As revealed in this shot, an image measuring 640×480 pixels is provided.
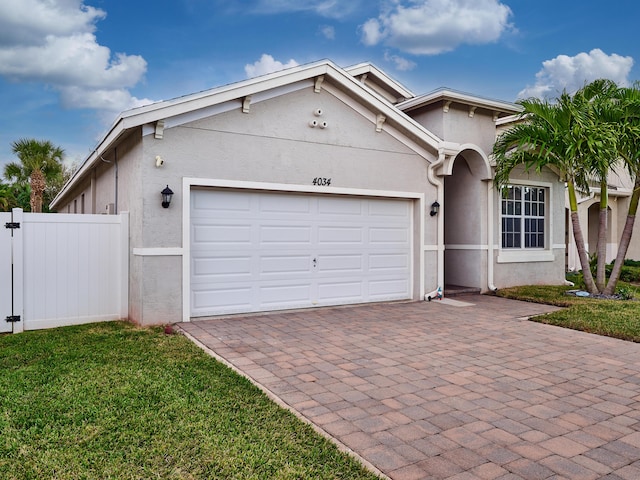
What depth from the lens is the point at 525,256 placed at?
492 inches

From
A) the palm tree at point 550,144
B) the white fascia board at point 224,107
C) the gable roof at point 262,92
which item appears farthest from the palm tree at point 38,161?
the palm tree at point 550,144

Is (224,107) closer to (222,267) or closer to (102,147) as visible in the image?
(102,147)

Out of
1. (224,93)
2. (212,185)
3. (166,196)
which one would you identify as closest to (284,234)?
(212,185)

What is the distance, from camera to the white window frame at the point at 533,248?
12039mm

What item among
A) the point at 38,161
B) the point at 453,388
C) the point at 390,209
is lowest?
the point at 453,388

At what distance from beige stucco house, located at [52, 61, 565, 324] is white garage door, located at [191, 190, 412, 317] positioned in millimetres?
24

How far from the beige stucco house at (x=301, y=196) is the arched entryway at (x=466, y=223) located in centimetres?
4

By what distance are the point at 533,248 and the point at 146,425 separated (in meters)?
11.6

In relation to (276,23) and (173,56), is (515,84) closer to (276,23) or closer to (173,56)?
(276,23)

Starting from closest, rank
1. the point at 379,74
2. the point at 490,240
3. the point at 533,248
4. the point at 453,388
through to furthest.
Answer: the point at 453,388, the point at 490,240, the point at 533,248, the point at 379,74

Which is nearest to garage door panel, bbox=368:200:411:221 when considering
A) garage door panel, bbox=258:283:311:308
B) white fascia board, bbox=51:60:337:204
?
garage door panel, bbox=258:283:311:308

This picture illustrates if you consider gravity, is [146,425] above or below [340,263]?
below

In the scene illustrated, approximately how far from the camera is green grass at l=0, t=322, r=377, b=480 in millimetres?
3154

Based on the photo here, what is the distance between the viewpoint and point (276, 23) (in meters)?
13.8
